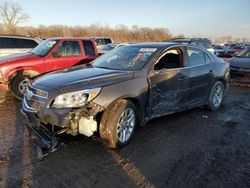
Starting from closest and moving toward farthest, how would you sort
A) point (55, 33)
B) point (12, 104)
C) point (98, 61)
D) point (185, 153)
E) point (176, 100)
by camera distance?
1. point (185, 153)
2. point (176, 100)
3. point (98, 61)
4. point (12, 104)
5. point (55, 33)

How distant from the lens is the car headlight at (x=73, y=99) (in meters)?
3.93

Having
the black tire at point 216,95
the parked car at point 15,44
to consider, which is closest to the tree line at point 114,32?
the parked car at point 15,44

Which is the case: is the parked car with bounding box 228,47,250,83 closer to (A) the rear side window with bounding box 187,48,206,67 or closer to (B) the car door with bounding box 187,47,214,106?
(B) the car door with bounding box 187,47,214,106

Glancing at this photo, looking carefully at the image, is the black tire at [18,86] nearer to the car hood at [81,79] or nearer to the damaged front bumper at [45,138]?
the car hood at [81,79]

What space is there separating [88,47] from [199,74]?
4355 millimetres

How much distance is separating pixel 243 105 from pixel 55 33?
5501 centimetres

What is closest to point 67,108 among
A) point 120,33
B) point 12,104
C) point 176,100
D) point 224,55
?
point 176,100

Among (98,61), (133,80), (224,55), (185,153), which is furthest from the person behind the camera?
(224,55)

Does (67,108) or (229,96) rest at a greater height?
(67,108)

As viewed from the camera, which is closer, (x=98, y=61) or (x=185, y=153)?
(x=185, y=153)

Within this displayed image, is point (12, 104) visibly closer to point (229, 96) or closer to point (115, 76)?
point (115, 76)

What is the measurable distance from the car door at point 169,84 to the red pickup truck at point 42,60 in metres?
3.93

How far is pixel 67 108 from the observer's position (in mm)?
3887

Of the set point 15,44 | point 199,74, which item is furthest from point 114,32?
point 199,74
